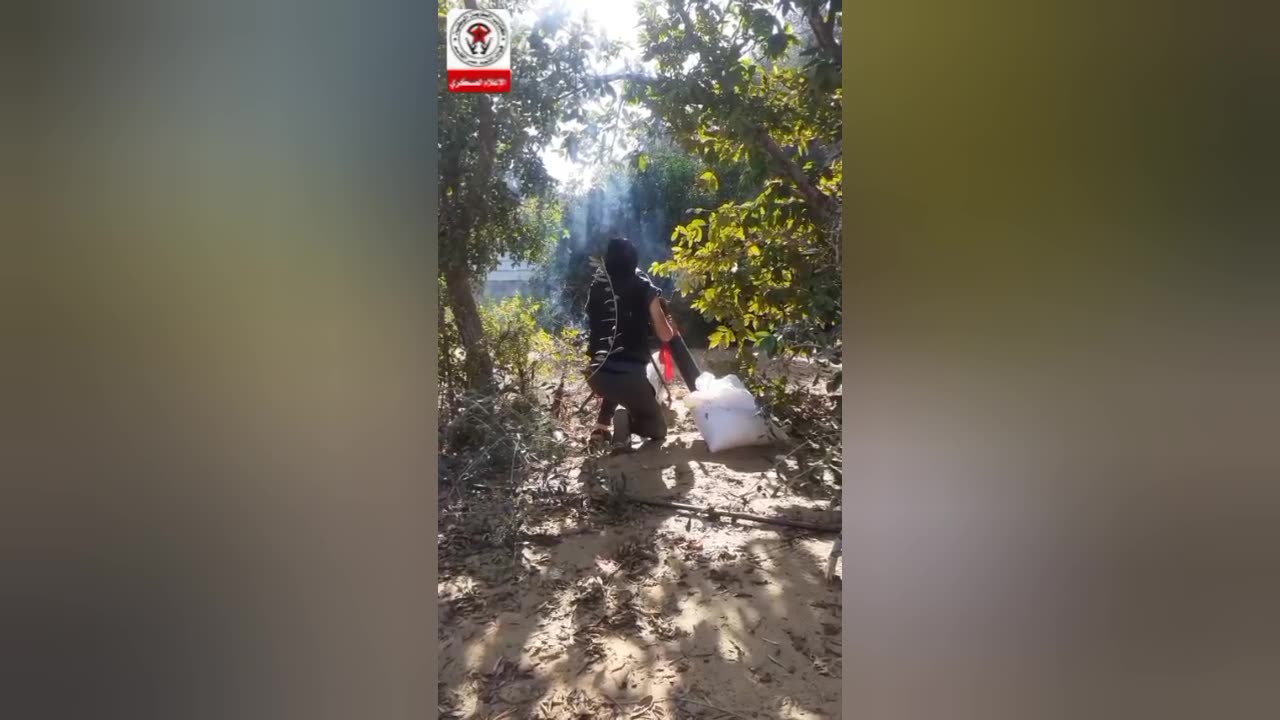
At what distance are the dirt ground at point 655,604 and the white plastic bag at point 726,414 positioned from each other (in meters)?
A: 0.02

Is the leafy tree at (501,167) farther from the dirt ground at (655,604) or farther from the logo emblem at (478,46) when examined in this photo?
the dirt ground at (655,604)

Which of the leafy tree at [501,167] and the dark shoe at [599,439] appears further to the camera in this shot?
the dark shoe at [599,439]

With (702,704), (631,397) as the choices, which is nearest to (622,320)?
(631,397)

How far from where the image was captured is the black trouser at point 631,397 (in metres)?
1.32

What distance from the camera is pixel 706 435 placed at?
1.33m

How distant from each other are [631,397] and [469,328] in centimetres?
34

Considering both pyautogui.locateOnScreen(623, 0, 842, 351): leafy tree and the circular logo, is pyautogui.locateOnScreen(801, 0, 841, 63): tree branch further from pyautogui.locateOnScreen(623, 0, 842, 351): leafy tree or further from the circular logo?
Answer: the circular logo

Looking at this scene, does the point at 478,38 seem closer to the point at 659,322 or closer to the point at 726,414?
the point at 659,322

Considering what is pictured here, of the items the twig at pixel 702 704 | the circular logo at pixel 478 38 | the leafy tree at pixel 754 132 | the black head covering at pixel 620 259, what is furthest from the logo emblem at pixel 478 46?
the twig at pixel 702 704

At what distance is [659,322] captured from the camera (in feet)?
4.26
